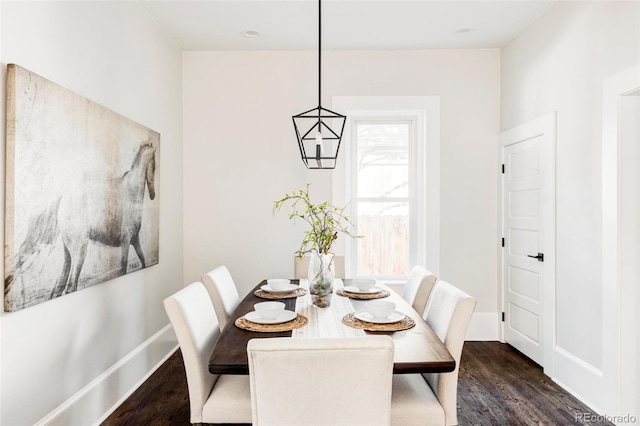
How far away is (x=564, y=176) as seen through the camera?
2832 mm

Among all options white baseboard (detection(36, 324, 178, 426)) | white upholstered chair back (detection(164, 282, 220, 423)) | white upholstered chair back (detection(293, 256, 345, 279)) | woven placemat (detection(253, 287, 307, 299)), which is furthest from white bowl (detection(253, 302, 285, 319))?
white upholstered chair back (detection(293, 256, 345, 279))

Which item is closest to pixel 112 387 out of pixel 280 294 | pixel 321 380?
pixel 280 294

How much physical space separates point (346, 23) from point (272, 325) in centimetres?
258

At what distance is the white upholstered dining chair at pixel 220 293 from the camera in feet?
7.55

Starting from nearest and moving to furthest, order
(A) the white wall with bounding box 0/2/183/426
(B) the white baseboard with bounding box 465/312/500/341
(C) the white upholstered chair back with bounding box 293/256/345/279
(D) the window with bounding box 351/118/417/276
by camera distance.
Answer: (A) the white wall with bounding box 0/2/183/426 → (C) the white upholstered chair back with bounding box 293/256/345/279 → (B) the white baseboard with bounding box 465/312/500/341 → (D) the window with bounding box 351/118/417/276

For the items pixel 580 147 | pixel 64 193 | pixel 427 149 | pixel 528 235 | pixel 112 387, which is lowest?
pixel 112 387

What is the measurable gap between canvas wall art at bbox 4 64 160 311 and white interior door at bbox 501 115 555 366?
3078mm

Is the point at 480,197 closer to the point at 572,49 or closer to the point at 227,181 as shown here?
the point at 572,49

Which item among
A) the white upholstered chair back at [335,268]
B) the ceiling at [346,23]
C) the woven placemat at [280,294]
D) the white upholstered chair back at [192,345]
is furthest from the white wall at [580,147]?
the white upholstered chair back at [192,345]

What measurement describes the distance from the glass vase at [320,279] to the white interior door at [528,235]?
1854mm

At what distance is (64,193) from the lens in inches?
79.0

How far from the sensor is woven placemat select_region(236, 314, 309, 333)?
1.79 metres

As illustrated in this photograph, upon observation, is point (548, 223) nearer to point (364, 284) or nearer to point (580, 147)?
point (580, 147)

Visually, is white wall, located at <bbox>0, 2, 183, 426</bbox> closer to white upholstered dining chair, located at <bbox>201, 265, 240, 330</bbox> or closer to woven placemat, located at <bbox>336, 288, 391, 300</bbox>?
white upholstered dining chair, located at <bbox>201, 265, 240, 330</bbox>
